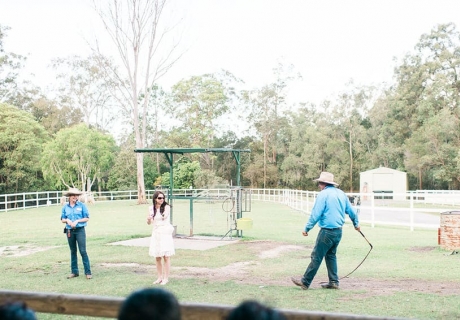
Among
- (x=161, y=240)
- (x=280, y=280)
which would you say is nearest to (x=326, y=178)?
(x=280, y=280)

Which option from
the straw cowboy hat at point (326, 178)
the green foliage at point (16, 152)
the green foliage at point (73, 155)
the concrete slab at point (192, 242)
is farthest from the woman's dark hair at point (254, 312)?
the green foliage at point (73, 155)

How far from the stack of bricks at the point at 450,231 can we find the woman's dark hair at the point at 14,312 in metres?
11.6

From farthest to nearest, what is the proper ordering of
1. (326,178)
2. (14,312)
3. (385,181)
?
(385,181) → (326,178) → (14,312)

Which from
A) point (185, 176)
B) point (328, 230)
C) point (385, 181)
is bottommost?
point (328, 230)

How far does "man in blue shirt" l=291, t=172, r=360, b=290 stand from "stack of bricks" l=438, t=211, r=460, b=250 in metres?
4.70

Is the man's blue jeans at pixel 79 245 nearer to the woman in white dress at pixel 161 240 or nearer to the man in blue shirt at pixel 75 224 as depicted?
the man in blue shirt at pixel 75 224

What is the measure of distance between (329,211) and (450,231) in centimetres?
520

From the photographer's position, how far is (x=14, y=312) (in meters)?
2.09

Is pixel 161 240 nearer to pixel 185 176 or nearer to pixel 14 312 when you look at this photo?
pixel 14 312

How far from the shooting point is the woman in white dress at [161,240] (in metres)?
8.97

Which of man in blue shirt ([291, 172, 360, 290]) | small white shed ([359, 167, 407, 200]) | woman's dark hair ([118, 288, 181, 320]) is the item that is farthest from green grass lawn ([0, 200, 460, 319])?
small white shed ([359, 167, 407, 200])

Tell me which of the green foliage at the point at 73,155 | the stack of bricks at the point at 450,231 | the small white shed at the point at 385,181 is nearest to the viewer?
the stack of bricks at the point at 450,231

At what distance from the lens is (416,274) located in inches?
375

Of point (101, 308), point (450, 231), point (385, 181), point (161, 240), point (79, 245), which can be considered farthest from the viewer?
point (385, 181)
